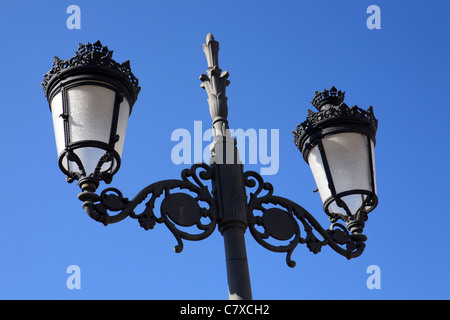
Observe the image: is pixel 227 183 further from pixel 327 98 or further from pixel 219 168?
pixel 327 98

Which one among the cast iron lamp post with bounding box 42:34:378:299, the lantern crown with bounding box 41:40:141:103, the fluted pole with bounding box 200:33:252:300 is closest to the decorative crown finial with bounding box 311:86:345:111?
Answer: the cast iron lamp post with bounding box 42:34:378:299

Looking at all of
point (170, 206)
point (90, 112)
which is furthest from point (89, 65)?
point (170, 206)

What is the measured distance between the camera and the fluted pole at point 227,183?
463cm

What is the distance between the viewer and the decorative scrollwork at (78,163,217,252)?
177 inches

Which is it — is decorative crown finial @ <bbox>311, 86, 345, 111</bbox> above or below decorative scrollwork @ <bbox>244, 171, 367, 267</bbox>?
above

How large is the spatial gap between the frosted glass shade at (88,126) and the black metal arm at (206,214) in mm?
237

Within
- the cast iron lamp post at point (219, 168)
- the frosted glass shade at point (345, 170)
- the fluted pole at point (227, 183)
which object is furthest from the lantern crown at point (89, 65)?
the frosted glass shade at point (345, 170)

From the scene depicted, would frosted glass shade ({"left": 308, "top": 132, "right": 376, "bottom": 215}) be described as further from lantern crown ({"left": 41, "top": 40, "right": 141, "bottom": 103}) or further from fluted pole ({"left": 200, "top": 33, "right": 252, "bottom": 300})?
lantern crown ({"left": 41, "top": 40, "right": 141, "bottom": 103})

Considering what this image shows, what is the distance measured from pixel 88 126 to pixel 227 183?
105 cm

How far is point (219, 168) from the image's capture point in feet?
16.7

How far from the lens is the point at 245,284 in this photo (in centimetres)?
459
